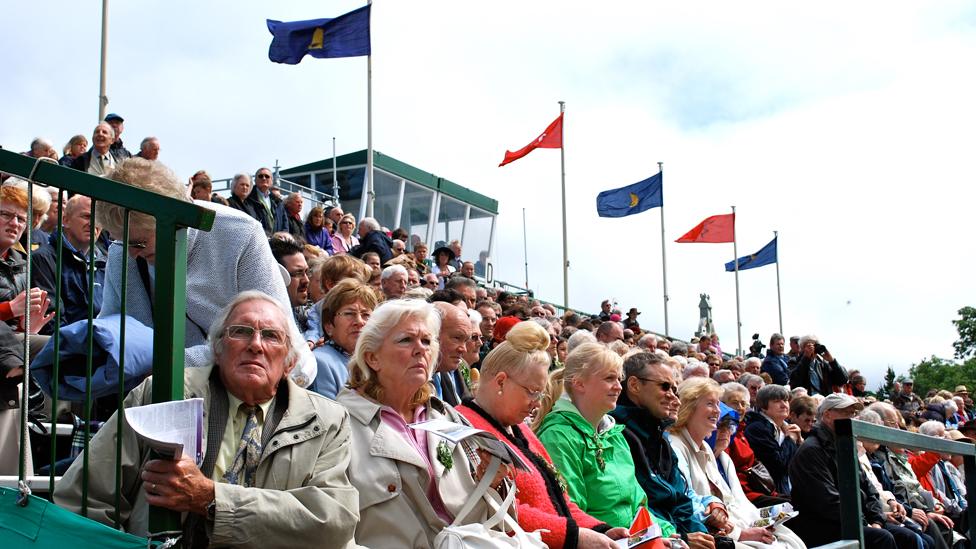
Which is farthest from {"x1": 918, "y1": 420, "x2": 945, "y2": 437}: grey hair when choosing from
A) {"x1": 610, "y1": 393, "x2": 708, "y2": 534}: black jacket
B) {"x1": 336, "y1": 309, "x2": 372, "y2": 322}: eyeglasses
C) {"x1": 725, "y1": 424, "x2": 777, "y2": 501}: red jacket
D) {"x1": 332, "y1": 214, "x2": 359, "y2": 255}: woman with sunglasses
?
{"x1": 336, "y1": 309, "x2": 372, "y2": 322}: eyeglasses

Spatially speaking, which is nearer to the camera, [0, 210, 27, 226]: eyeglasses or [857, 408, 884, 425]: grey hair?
[0, 210, 27, 226]: eyeglasses

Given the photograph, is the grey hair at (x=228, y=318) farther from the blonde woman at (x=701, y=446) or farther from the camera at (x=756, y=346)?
the camera at (x=756, y=346)

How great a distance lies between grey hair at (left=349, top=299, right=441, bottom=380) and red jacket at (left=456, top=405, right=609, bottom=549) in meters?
0.61

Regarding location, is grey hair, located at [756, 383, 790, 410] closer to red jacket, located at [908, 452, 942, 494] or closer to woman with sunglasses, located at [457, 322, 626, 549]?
red jacket, located at [908, 452, 942, 494]

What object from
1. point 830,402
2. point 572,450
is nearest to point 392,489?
point 572,450

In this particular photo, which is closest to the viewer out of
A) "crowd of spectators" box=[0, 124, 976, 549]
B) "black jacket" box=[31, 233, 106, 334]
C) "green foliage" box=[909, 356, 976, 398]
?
"crowd of spectators" box=[0, 124, 976, 549]

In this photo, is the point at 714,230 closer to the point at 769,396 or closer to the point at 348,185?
the point at 348,185

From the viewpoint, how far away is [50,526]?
2670mm

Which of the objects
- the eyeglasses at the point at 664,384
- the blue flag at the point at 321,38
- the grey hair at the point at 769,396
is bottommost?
the grey hair at the point at 769,396

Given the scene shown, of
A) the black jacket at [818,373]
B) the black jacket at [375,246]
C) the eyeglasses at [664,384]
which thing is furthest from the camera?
the black jacket at [818,373]

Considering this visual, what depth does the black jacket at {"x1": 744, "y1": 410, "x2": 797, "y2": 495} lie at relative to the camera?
866 cm

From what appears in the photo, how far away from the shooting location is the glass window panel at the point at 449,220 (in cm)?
2785

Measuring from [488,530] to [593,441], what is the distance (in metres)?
1.77

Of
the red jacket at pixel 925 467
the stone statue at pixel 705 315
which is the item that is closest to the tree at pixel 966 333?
the stone statue at pixel 705 315
